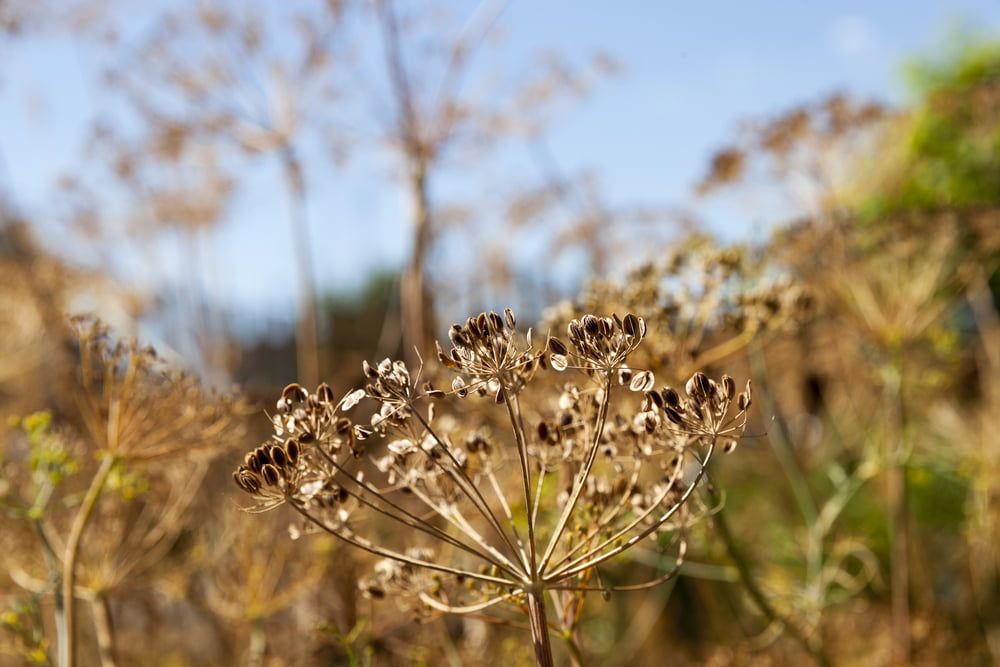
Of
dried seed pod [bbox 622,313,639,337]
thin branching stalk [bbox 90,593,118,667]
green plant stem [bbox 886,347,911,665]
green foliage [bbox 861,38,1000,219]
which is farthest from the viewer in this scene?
green foliage [bbox 861,38,1000,219]

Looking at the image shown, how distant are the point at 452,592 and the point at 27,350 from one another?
35.0 feet

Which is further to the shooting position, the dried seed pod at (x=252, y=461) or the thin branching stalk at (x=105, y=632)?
the thin branching stalk at (x=105, y=632)

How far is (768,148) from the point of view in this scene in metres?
7.69

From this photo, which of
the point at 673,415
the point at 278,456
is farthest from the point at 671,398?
the point at 278,456

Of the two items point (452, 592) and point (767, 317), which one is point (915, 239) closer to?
point (767, 317)

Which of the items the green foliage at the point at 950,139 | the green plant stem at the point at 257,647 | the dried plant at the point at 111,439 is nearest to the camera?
the dried plant at the point at 111,439

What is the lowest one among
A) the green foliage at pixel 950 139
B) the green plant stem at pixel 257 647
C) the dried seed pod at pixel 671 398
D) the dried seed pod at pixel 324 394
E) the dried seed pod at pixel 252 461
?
the green plant stem at pixel 257 647

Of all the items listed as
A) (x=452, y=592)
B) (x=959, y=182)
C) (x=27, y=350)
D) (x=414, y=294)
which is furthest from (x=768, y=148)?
(x=959, y=182)

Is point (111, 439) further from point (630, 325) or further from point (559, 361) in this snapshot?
point (630, 325)

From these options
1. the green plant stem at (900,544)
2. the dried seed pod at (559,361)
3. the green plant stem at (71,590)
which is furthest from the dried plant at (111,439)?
the green plant stem at (900,544)

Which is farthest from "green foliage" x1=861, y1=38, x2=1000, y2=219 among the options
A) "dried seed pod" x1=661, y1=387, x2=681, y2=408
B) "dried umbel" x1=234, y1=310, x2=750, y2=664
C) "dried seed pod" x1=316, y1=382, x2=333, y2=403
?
"dried seed pod" x1=316, y1=382, x2=333, y2=403

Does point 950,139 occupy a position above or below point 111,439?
above

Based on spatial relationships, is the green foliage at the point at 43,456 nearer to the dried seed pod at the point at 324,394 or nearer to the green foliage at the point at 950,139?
the dried seed pod at the point at 324,394

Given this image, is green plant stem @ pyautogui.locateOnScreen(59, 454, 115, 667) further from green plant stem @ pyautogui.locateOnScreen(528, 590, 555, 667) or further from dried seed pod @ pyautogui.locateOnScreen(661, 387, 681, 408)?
dried seed pod @ pyautogui.locateOnScreen(661, 387, 681, 408)
